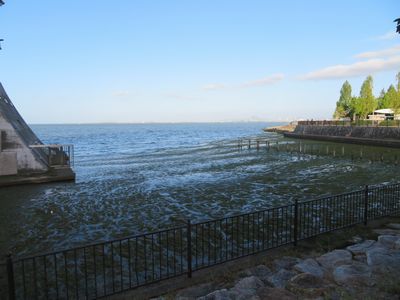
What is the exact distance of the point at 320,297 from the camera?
4984 mm

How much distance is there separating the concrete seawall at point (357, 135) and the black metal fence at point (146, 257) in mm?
37734

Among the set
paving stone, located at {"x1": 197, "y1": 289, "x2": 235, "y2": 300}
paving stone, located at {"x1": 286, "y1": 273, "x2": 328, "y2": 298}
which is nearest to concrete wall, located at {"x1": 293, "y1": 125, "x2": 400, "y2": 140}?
paving stone, located at {"x1": 286, "y1": 273, "x2": 328, "y2": 298}

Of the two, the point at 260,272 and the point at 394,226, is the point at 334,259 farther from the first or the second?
the point at 394,226

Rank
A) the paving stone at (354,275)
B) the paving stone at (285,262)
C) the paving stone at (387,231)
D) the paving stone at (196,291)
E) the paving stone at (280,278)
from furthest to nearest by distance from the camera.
A: the paving stone at (387,231) → the paving stone at (285,262) → the paving stone at (280,278) → the paving stone at (196,291) → the paving stone at (354,275)

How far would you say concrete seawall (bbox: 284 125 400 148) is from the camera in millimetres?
44469

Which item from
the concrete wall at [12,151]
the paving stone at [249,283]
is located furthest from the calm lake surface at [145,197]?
the paving stone at [249,283]

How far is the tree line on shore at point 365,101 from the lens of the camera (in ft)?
198

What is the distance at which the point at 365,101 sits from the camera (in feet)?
234

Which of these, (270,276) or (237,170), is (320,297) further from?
(237,170)

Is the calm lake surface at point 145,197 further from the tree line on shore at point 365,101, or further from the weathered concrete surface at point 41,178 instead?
the tree line on shore at point 365,101

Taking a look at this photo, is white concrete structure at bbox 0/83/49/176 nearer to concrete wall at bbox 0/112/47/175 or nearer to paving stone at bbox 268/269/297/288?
concrete wall at bbox 0/112/47/175

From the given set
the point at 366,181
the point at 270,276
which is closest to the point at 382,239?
the point at 270,276

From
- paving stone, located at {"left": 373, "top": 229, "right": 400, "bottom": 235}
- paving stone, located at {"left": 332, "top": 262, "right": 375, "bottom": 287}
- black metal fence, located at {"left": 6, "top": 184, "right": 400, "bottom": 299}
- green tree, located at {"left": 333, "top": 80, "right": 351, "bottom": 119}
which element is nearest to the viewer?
paving stone, located at {"left": 332, "top": 262, "right": 375, "bottom": 287}

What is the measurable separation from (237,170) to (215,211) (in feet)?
39.4
